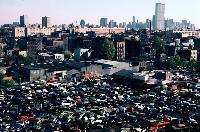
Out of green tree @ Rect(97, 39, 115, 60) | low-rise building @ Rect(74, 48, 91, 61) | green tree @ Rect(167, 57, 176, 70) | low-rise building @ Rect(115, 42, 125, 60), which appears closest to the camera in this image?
green tree @ Rect(167, 57, 176, 70)

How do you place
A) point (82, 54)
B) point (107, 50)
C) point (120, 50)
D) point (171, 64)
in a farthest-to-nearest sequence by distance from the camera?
point (120, 50)
point (82, 54)
point (107, 50)
point (171, 64)

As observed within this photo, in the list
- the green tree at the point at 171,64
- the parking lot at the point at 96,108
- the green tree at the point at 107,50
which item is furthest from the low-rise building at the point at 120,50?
the parking lot at the point at 96,108

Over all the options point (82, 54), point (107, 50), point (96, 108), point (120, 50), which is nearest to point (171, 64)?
point (120, 50)

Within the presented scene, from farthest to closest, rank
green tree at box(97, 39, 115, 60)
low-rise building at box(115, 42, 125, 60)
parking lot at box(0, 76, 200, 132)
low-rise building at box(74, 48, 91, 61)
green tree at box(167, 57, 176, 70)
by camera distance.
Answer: low-rise building at box(115, 42, 125, 60) → low-rise building at box(74, 48, 91, 61) → green tree at box(97, 39, 115, 60) → green tree at box(167, 57, 176, 70) → parking lot at box(0, 76, 200, 132)

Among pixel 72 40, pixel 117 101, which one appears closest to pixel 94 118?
pixel 117 101

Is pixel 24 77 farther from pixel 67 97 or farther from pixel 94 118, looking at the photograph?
pixel 94 118

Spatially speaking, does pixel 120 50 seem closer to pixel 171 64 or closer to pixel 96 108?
pixel 171 64

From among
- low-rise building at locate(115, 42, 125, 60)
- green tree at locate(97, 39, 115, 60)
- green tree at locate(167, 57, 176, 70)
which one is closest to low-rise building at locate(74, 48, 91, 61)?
green tree at locate(97, 39, 115, 60)

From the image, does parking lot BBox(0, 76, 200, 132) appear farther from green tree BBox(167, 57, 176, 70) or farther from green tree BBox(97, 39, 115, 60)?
green tree BBox(97, 39, 115, 60)

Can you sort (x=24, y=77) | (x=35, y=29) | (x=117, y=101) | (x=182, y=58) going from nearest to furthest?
1. (x=117, y=101)
2. (x=24, y=77)
3. (x=182, y=58)
4. (x=35, y=29)

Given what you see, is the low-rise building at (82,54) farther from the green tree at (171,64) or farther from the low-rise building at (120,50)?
the green tree at (171,64)

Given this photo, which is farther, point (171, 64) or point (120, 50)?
point (120, 50)
